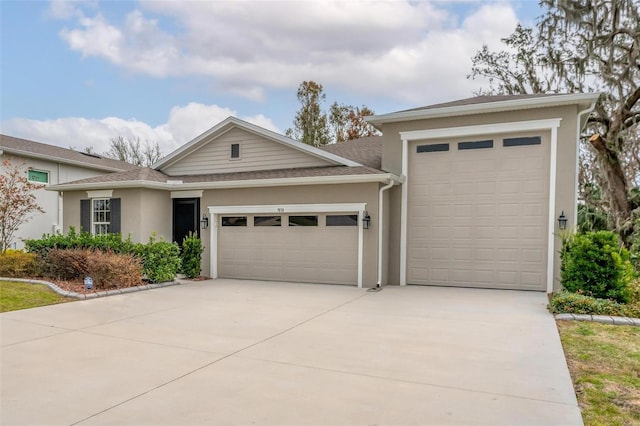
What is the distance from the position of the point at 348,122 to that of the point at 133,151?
18.9 metres

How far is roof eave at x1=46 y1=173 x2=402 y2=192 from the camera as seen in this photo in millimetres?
9850

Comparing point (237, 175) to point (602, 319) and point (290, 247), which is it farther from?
point (602, 319)

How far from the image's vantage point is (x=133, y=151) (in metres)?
33.8

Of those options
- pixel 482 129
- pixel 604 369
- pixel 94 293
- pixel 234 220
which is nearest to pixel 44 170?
pixel 234 220

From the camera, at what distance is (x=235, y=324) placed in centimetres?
628

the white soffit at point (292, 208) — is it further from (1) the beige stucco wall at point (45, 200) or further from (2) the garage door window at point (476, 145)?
(1) the beige stucco wall at point (45, 200)

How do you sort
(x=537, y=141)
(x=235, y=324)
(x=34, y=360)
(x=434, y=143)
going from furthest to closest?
(x=434, y=143) < (x=537, y=141) < (x=235, y=324) < (x=34, y=360)

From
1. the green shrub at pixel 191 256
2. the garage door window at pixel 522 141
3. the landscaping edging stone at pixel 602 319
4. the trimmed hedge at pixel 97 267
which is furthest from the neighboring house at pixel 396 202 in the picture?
the landscaping edging stone at pixel 602 319

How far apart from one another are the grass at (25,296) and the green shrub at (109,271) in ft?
2.95

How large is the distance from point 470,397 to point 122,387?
317cm

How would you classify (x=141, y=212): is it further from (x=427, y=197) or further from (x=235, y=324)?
(x=427, y=197)

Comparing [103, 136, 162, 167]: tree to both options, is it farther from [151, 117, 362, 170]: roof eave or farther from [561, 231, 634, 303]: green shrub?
[561, 231, 634, 303]: green shrub

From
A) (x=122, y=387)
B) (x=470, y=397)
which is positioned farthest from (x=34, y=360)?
(x=470, y=397)

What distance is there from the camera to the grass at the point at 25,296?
24.6ft
